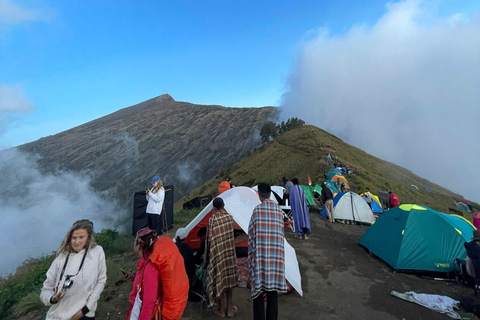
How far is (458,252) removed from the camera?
16.7 feet

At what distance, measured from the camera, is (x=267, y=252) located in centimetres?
282

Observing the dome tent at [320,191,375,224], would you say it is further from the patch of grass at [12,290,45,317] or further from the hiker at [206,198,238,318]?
the patch of grass at [12,290,45,317]

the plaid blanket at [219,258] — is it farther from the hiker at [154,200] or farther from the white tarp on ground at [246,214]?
the hiker at [154,200]

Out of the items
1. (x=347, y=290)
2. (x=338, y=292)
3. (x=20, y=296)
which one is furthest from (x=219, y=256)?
(x=20, y=296)

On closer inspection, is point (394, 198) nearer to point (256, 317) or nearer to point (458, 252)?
point (458, 252)

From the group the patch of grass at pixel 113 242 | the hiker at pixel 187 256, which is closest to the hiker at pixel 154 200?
the patch of grass at pixel 113 242

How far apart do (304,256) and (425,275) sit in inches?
A: 107

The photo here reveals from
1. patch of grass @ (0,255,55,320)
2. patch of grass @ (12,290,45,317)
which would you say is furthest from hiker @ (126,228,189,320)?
patch of grass @ (0,255,55,320)

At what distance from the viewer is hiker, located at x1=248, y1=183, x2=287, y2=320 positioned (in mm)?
2774

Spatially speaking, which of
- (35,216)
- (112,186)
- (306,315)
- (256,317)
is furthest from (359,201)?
(112,186)

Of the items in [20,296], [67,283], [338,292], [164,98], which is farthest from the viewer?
[164,98]

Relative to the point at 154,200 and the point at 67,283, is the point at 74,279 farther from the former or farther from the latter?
the point at 154,200

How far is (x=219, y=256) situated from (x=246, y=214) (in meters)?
1.67

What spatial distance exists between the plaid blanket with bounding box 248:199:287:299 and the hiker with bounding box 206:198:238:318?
615 millimetres
